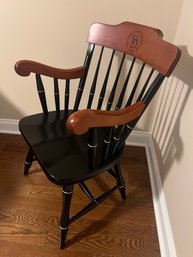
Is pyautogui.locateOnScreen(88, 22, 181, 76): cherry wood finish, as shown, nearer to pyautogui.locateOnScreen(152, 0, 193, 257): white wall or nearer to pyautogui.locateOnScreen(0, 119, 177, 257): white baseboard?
pyautogui.locateOnScreen(152, 0, 193, 257): white wall

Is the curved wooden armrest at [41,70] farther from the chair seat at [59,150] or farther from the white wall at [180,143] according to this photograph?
the white wall at [180,143]

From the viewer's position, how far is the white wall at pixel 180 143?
0.94 meters

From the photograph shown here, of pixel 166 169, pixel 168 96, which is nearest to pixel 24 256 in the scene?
pixel 166 169

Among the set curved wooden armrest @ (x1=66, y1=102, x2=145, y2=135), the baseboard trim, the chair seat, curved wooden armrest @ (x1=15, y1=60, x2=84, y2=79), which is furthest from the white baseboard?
curved wooden armrest @ (x1=15, y1=60, x2=84, y2=79)

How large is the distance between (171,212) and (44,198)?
2.19 feet

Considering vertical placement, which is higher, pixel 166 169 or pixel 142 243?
pixel 166 169

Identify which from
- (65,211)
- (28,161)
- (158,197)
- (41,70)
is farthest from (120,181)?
(41,70)

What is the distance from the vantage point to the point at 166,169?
128 cm

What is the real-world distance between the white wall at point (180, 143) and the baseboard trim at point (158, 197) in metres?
0.04

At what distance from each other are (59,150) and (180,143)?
55 centimetres

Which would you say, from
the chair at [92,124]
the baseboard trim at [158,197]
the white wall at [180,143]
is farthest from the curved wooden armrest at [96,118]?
the baseboard trim at [158,197]

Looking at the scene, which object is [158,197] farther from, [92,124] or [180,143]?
[92,124]

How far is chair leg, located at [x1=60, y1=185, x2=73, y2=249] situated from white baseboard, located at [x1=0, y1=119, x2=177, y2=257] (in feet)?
1.50

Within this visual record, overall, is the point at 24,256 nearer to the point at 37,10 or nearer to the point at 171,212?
the point at 171,212
